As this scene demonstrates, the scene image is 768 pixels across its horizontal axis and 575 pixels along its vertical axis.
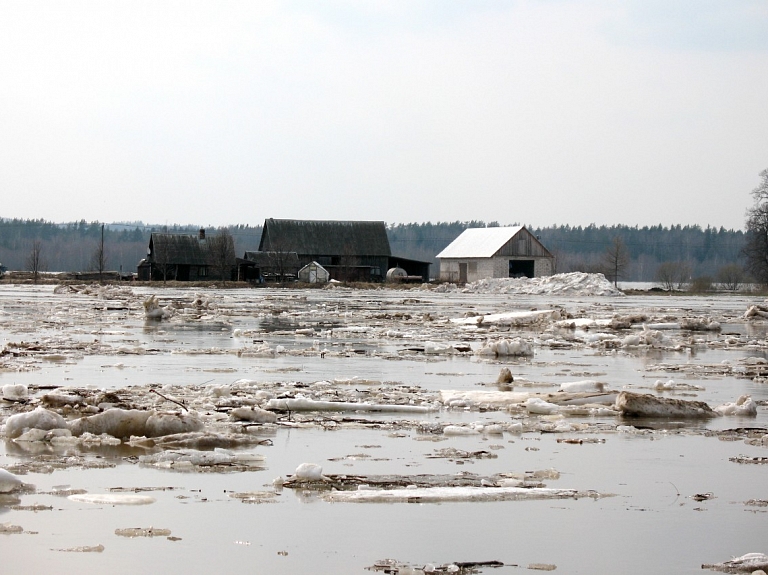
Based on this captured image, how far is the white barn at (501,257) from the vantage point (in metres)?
87.2

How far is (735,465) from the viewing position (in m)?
7.24

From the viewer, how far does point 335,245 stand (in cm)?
9444

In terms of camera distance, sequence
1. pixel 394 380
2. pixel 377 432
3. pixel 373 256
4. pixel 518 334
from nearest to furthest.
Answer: pixel 377 432, pixel 394 380, pixel 518 334, pixel 373 256

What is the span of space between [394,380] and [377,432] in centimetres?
388

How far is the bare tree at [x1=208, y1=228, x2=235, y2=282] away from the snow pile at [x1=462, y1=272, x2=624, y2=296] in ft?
67.0

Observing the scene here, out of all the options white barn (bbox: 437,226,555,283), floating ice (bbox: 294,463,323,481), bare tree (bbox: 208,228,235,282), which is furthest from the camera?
white barn (bbox: 437,226,555,283)

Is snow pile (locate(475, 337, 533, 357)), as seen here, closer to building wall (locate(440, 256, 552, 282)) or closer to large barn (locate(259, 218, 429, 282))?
building wall (locate(440, 256, 552, 282))

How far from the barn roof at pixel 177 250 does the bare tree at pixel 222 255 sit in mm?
1069

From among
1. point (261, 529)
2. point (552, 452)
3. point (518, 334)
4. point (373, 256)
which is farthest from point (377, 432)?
point (373, 256)

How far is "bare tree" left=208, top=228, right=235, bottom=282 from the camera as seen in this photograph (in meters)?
84.1

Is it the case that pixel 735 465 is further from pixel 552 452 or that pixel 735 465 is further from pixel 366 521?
pixel 366 521

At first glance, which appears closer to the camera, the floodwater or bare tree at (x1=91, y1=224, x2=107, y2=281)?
the floodwater

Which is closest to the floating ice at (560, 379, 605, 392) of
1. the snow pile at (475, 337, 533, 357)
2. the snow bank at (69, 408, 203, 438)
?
the snow bank at (69, 408, 203, 438)

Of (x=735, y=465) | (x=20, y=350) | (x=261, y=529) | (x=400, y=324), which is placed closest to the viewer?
(x=261, y=529)
